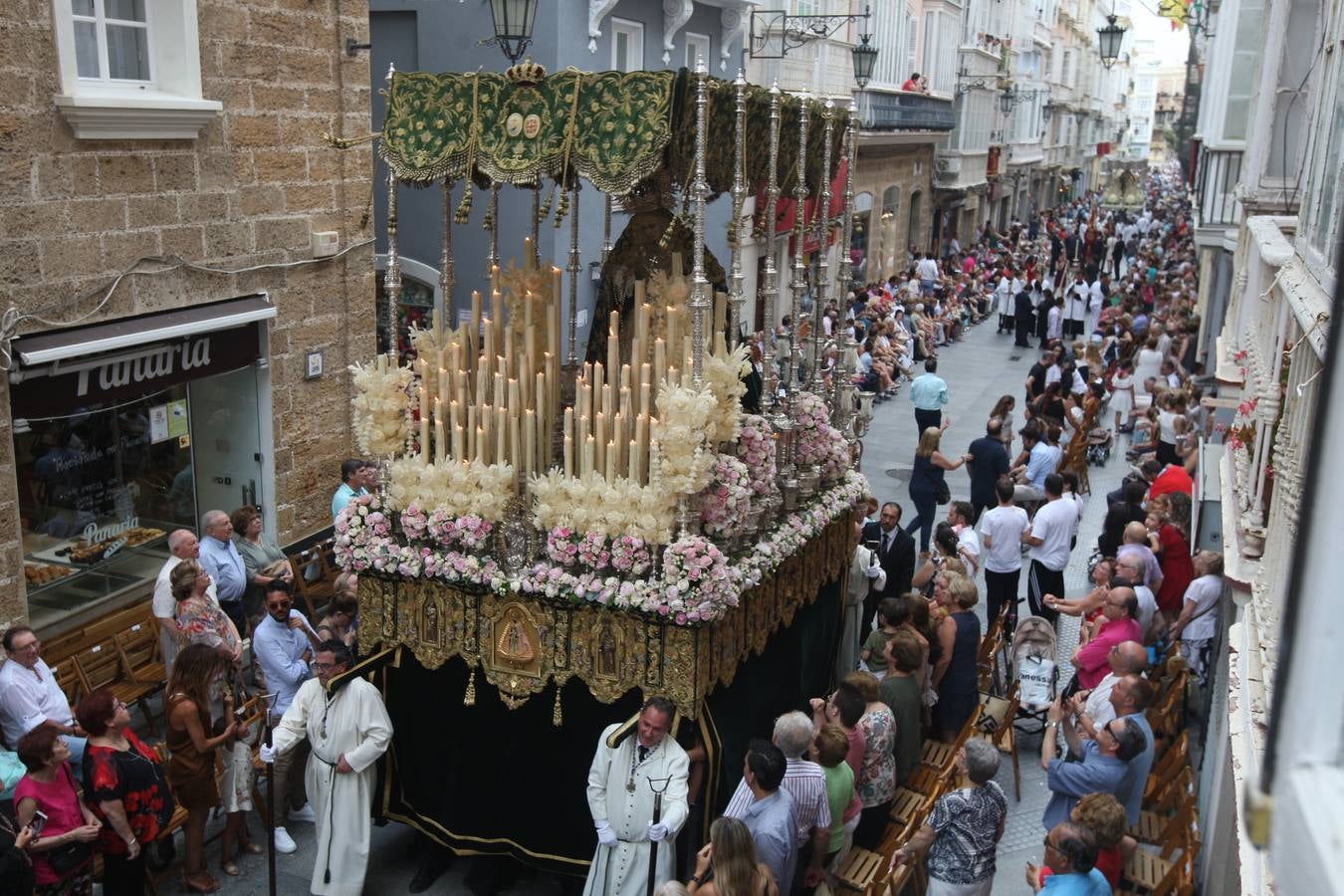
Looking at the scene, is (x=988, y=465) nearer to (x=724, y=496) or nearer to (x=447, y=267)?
(x=724, y=496)

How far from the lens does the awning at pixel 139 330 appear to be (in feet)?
24.8

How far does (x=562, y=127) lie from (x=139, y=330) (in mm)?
3774

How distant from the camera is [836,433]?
804 cm

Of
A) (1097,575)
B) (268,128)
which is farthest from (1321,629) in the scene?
(268,128)

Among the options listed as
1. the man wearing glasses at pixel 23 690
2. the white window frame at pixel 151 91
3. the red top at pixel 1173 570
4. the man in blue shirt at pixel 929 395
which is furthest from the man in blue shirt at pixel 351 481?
the man in blue shirt at pixel 929 395

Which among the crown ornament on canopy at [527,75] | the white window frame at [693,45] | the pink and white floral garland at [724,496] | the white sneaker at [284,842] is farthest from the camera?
the white window frame at [693,45]

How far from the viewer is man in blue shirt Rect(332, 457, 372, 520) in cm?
915

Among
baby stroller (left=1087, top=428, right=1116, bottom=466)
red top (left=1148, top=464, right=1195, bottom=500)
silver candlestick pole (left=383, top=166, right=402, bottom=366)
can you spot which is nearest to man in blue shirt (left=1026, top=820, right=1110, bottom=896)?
silver candlestick pole (left=383, top=166, right=402, bottom=366)

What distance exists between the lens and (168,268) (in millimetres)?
8656

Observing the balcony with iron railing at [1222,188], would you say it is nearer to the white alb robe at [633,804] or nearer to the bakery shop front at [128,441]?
the bakery shop front at [128,441]

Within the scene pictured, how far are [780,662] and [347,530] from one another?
2837mm

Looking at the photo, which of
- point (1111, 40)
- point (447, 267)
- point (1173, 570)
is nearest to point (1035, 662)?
point (1173, 570)

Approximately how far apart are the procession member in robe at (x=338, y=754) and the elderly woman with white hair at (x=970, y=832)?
2864mm

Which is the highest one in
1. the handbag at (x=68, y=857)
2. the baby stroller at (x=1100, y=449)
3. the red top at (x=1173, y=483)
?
the red top at (x=1173, y=483)
